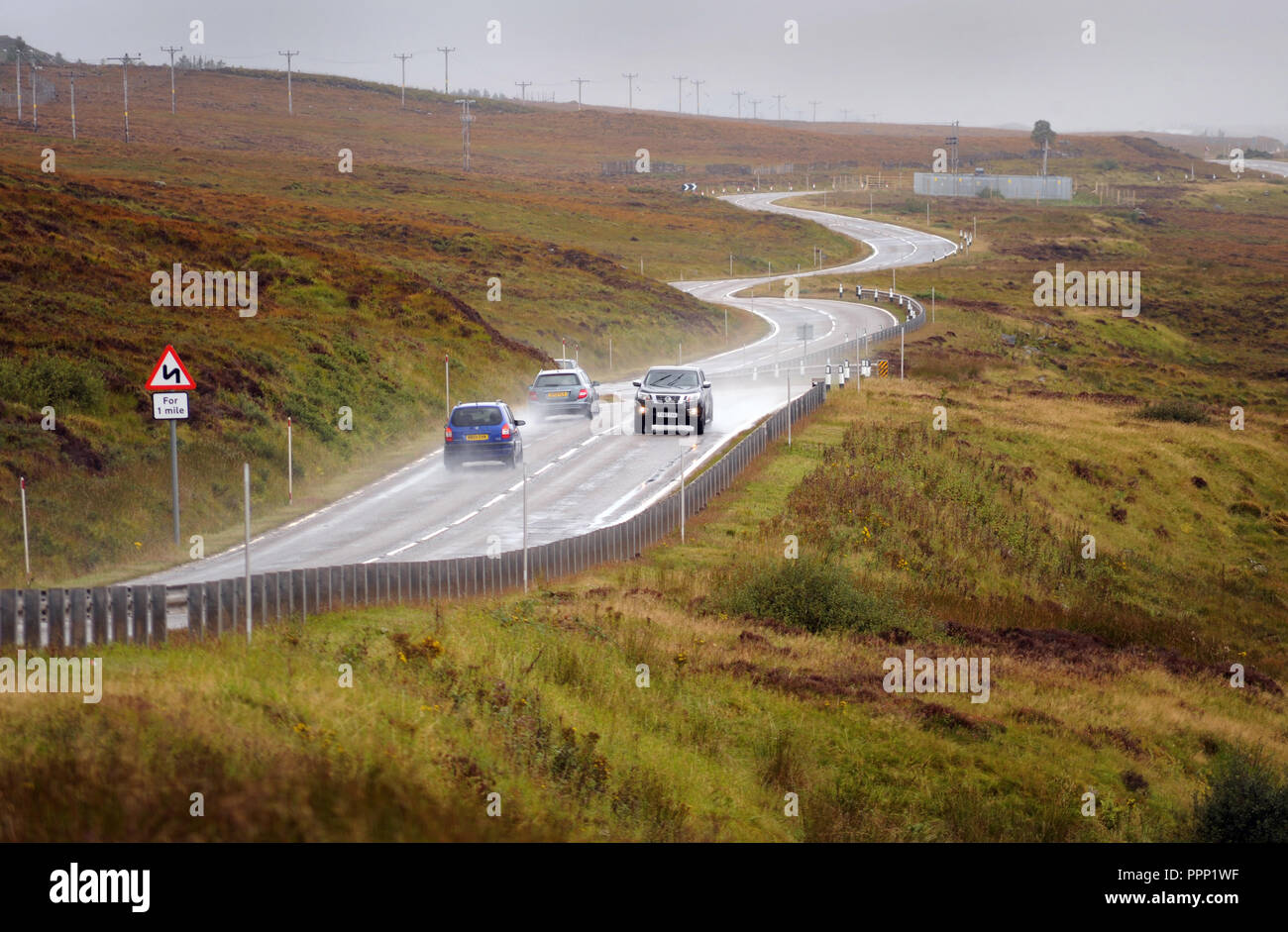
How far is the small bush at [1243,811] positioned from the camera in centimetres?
1524

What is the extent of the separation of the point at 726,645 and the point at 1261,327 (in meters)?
77.0

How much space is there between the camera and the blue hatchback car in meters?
29.5

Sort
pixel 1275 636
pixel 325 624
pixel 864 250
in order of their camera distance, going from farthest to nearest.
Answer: pixel 864 250, pixel 1275 636, pixel 325 624

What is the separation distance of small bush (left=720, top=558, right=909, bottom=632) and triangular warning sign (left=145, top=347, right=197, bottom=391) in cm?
1013

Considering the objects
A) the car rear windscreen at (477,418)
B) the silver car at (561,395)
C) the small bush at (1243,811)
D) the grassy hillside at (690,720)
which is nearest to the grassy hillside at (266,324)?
the car rear windscreen at (477,418)

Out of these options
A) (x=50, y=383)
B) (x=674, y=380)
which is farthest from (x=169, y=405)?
(x=674, y=380)

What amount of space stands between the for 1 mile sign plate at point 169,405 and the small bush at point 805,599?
9989 mm

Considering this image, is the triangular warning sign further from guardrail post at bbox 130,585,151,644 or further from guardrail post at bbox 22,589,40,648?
guardrail post at bbox 22,589,40,648

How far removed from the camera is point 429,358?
41281mm

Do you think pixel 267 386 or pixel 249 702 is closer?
pixel 249 702

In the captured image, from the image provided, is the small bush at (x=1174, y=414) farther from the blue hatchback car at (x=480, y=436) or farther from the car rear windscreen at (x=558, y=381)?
the blue hatchback car at (x=480, y=436)
